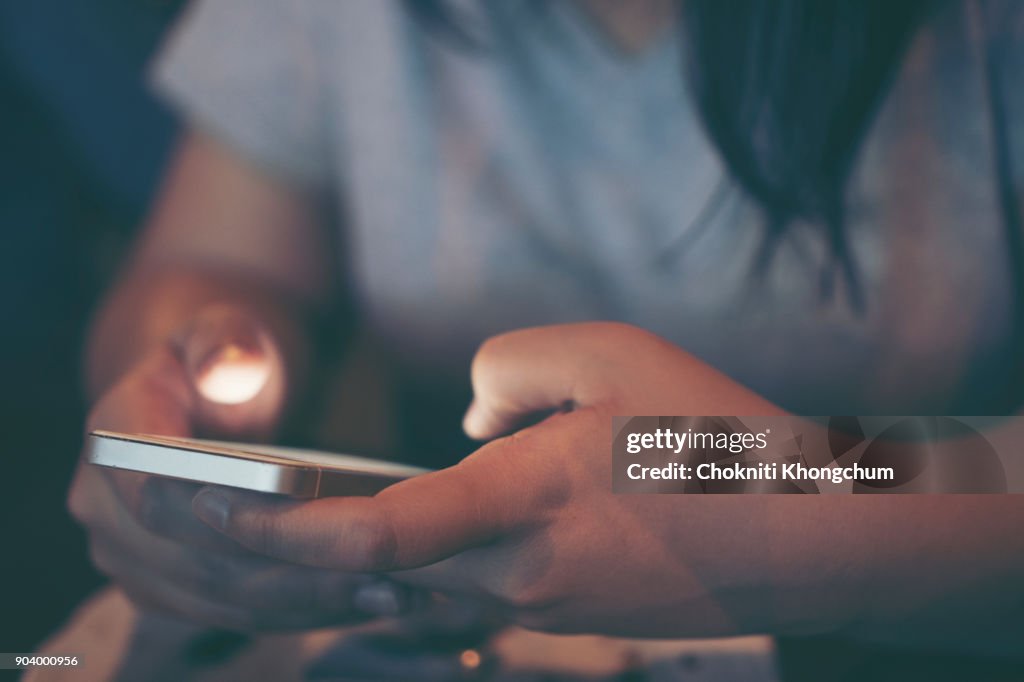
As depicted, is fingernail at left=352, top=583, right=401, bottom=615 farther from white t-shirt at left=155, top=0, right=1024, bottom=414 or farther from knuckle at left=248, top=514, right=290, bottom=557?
white t-shirt at left=155, top=0, right=1024, bottom=414

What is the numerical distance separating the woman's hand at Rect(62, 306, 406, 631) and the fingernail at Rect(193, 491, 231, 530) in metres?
0.05

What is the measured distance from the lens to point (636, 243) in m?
0.43

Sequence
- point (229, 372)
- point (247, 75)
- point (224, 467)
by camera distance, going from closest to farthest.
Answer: point (224, 467)
point (229, 372)
point (247, 75)

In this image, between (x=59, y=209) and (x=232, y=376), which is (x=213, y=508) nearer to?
(x=232, y=376)

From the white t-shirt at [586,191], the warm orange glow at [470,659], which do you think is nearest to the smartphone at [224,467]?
the warm orange glow at [470,659]

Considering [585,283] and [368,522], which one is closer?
[368,522]

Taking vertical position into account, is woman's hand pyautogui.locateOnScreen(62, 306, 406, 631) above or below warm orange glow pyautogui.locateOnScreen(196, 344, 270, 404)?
below

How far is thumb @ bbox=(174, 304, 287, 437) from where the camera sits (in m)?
0.33

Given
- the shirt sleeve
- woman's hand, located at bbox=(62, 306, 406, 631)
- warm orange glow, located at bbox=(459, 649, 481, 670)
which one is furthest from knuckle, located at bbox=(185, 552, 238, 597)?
the shirt sleeve

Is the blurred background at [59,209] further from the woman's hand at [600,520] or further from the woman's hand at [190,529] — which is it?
the woman's hand at [600,520]

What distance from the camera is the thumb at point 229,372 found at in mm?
333

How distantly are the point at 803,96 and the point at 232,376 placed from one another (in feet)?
1.09

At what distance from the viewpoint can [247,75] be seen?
44 centimetres

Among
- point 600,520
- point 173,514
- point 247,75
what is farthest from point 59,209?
point 600,520
